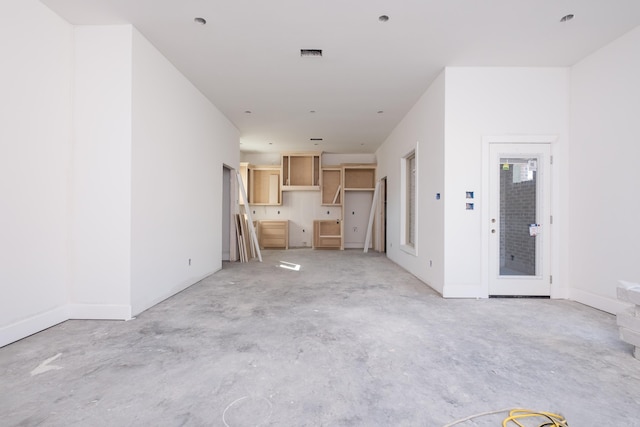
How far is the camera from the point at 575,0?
2705mm

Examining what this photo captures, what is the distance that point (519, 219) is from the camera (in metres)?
4.07

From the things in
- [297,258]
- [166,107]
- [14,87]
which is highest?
[166,107]

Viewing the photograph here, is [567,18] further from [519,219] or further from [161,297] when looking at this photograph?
[161,297]

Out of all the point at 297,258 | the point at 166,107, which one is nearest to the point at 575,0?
the point at 166,107

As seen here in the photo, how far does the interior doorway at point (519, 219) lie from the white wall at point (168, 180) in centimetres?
427

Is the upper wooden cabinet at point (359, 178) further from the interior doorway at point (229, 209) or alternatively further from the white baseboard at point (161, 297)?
the white baseboard at point (161, 297)

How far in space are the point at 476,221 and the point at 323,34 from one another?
3.02 m

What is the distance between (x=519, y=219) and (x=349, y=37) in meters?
3.24

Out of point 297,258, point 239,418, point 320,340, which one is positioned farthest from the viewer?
point 297,258

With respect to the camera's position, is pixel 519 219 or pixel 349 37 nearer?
pixel 349 37

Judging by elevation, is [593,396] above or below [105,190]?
below

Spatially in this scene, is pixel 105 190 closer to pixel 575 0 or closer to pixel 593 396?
pixel 593 396

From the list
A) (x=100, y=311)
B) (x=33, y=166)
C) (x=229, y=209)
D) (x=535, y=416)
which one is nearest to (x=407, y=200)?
(x=229, y=209)

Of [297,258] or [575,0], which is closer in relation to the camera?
[575,0]
